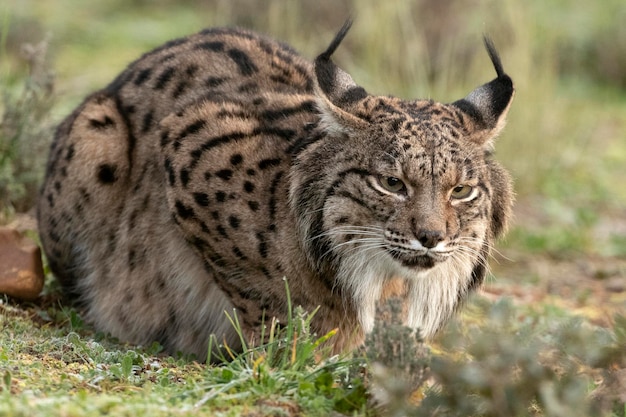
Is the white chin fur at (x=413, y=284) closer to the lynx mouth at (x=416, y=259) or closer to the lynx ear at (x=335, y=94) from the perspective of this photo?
the lynx mouth at (x=416, y=259)

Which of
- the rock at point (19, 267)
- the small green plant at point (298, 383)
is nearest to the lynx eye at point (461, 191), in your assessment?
the small green plant at point (298, 383)

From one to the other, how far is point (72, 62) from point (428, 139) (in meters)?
9.21

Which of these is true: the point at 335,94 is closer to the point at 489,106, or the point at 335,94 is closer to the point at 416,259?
the point at 489,106

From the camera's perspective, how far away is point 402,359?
397 cm

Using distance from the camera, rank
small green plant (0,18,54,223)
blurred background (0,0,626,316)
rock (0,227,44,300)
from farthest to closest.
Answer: blurred background (0,0,626,316) < small green plant (0,18,54,223) < rock (0,227,44,300)

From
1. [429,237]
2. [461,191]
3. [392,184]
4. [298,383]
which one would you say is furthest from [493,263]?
[298,383]

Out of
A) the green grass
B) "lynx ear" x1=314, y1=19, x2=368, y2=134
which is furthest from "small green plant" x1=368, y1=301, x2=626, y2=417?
"lynx ear" x1=314, y1=19, x2=368, y2=134

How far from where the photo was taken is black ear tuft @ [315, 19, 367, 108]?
502 cm

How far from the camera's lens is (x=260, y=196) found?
17.5ft

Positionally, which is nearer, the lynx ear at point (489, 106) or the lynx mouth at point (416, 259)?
the lynx mouth at point (416, 259)

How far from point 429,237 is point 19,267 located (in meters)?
2.51

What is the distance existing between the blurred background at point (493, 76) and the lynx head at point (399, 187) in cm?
209

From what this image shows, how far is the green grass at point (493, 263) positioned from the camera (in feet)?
12.5

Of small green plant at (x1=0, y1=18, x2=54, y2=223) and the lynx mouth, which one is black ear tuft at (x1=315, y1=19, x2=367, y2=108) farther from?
small green plant at (x1=0, y1=18, x2=54, y2=223)
